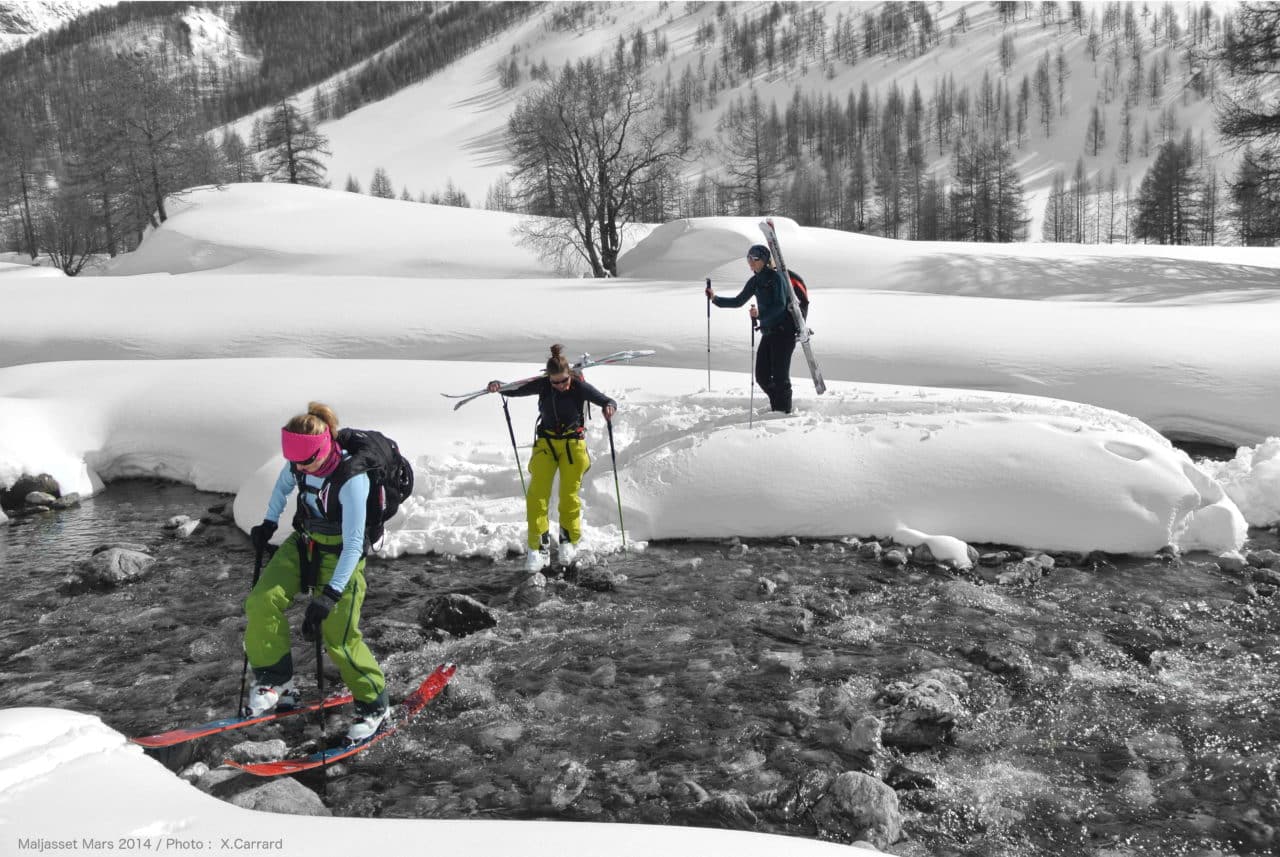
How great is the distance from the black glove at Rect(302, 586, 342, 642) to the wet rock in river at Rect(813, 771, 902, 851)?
3.21 m

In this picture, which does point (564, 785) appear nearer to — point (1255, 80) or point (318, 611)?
point (318, 611)

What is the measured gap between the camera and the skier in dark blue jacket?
440 inches

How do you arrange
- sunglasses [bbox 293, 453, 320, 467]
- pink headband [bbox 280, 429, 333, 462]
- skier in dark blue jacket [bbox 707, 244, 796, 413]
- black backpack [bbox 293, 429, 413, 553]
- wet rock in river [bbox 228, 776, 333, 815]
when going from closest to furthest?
wet rock in river [bbox 228, 776, 333, 815], pink headband [bbox 280, 429, 333, 462], sunglasses [bbox 293, 453, 320, 467], black backpack [bbox 293, 429, 413, 553], skier in dark blue jacket [bbox 707, 244, 796, 413]

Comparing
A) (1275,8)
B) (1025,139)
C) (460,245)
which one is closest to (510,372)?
(460,245)

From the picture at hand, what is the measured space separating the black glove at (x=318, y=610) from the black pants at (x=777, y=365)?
727 cm

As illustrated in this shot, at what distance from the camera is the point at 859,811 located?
16.4ft

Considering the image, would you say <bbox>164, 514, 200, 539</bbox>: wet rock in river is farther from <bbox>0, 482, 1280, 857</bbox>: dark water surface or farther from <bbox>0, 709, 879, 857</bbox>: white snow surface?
<bbox>0, 709, 879, 857</bbox>: white snow surface

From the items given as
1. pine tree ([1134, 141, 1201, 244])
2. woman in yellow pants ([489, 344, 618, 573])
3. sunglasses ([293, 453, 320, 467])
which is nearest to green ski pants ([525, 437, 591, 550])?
woman in yellow pants ([489, 344, 618, 573])

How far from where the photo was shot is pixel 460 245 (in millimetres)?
35188

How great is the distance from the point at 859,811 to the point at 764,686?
1655 millimetres

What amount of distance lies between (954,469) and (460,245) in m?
28.7

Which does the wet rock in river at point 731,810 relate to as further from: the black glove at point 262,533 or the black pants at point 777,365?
the black pants at point 777,365

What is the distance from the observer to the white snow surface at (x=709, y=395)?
32.0 feet

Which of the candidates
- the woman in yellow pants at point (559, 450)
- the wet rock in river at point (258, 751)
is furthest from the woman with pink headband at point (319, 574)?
the woman in yellow pants at point (559, 450)
